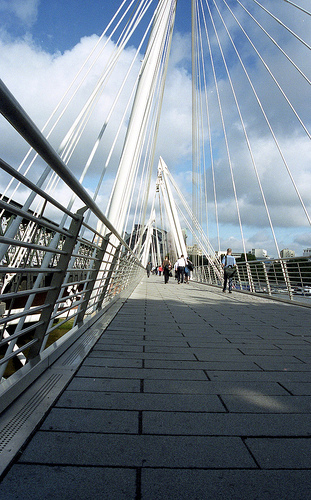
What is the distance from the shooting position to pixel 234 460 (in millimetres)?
1489

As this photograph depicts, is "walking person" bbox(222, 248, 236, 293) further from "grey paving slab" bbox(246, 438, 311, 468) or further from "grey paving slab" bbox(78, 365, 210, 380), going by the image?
"grey paving slab" bbox(246, 438, 311, 468)

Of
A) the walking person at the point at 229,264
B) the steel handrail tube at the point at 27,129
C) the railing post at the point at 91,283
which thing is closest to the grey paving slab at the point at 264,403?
the steel handrail tube at the point at 27,129

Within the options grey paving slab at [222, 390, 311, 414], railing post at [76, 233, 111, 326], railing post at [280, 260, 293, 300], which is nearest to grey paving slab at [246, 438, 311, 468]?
grey paving slab at [222, 390, 311, 414]

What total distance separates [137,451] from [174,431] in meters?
0.25

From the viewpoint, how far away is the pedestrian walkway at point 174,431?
1302 millimetres

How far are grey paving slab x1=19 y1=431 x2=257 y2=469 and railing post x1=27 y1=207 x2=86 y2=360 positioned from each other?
832 mm

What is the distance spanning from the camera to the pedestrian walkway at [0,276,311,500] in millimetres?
1302

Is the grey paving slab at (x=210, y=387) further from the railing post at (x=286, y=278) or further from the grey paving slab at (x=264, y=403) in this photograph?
the railing post at (x=286, y=278)

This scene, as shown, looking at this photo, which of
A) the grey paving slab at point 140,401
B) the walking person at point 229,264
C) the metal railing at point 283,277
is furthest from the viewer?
the walking person at point 229,264

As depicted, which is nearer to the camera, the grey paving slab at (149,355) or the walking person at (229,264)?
the grey paving slab at (149,355)

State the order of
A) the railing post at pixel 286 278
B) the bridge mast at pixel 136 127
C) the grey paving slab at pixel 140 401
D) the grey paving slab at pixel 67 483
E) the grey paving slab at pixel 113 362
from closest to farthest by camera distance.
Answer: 1. the grey paving slab at pixel 67 483
2. the grey paving slab at pixel 140 401
3. the grey paving slab at pixel 113 362
4. the bridge mast at pixel 136 127
5. the railing post at pixel 286 278

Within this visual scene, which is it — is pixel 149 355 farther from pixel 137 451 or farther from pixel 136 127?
pixel 136 127

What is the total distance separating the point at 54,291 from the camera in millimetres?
2537

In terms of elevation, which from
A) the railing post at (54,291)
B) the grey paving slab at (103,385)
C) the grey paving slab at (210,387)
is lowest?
the grey paving slab at (103,385)
